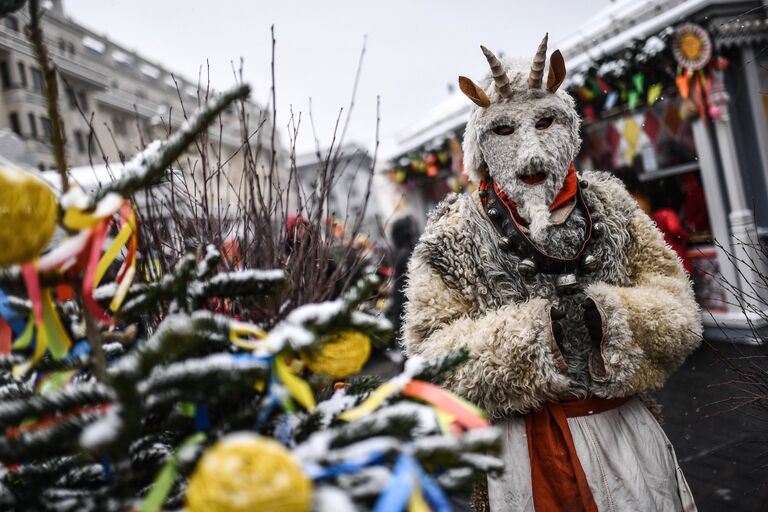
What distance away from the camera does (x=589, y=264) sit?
1957 millimetres

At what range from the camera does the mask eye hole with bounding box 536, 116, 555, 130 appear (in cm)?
204

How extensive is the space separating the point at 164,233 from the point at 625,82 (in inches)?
224

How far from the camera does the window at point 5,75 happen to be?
2384 cm

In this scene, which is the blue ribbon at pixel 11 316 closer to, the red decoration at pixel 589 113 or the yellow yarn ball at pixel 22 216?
the yellow yarn ball at pixel 22 216

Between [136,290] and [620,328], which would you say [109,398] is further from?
[620,328]

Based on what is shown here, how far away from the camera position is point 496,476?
3.12ft

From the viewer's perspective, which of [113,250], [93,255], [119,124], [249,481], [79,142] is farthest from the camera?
[119,124]

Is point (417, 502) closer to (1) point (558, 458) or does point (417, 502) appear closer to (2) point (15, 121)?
(1) point (558, 458)

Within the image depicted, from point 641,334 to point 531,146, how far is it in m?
0.71

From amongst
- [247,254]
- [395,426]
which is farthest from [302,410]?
[247,254]

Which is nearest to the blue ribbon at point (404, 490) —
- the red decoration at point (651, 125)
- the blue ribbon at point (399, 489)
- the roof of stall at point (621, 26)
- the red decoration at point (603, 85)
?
the blue ribbon at point (399, 489)

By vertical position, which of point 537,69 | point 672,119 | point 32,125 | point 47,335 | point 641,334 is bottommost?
point 641,334

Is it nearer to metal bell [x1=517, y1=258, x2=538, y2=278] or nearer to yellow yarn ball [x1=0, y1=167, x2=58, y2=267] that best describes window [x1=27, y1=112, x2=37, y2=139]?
metal bell [x1=517, y1=258, x2=538, y2=278]

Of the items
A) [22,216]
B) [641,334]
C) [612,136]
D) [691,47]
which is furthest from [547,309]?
[612,136]
